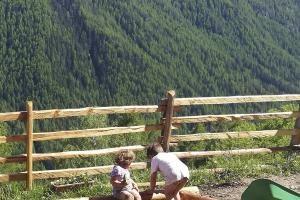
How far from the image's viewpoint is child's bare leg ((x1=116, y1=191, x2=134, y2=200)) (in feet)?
21.3

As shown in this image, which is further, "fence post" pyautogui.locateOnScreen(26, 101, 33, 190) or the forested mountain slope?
the forested mountain slope

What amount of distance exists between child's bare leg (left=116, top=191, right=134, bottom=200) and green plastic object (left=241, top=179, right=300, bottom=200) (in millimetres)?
5848

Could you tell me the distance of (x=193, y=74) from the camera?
178 meters

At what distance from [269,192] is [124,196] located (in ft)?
19.6

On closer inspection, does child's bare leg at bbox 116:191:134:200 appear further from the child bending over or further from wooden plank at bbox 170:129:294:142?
wooden plank at bbox 170:129:294:142

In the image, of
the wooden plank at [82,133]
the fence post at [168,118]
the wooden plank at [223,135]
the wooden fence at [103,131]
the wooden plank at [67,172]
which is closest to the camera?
the wooden fence at [103,131]

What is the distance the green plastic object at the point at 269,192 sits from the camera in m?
0.69

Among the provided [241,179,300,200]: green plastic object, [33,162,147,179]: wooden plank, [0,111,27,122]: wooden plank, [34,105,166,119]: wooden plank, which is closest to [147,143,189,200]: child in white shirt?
[34,105,166,119]: wooden plank

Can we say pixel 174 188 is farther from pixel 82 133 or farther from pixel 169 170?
pixel 82 133

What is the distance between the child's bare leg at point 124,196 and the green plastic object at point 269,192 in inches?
230

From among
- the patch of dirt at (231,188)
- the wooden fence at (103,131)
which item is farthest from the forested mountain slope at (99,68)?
the patch of dirt at (231,188)

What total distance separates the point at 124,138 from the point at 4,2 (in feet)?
557

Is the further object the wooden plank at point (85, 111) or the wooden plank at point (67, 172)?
the wooden plank at point (67, 172)

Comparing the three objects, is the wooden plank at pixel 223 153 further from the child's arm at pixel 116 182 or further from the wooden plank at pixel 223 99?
the child's arm at pixel 116 182
